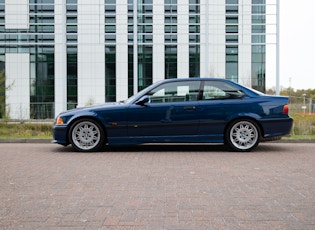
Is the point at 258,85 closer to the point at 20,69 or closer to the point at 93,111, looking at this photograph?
the point at 20,69

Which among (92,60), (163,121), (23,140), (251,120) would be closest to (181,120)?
(163,121)

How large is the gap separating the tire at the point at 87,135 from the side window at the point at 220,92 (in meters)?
2.38

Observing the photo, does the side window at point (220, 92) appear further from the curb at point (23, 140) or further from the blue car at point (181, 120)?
the curb at point (23, 140)

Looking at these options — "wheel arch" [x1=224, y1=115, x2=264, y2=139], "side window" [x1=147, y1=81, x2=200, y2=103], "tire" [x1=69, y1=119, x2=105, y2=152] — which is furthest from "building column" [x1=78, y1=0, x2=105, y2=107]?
"wheel arch" [x1=224, y1=115, x2=264, y2=139]

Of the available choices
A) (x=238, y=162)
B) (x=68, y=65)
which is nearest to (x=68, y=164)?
(x=238, y=162)

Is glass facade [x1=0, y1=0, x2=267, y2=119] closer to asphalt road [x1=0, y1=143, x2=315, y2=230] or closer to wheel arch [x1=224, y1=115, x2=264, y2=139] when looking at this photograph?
wheel arch [x1=224, y1=115, x2=264, y2=139]

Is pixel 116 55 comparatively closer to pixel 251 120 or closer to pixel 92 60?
pixel 92 60

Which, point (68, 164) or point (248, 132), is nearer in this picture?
point (68, 164)

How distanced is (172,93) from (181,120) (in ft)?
2.07

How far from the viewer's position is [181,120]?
9.01 m

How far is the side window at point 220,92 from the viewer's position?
30.1 feet

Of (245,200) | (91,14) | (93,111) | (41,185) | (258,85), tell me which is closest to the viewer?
(245,200)

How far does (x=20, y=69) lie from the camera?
34219mm

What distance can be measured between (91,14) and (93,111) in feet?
78.4
